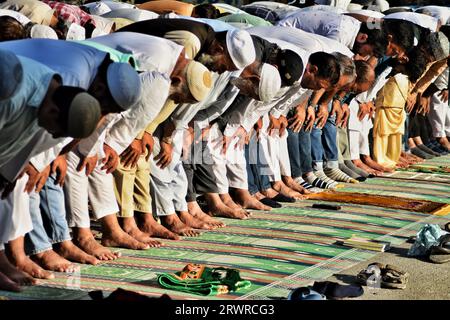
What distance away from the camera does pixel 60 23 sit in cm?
1005

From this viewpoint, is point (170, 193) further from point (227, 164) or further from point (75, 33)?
point (75, 33)

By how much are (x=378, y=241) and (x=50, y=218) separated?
2.55 meters

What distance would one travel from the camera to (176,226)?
9438mm

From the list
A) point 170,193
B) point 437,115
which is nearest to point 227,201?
point 170,193

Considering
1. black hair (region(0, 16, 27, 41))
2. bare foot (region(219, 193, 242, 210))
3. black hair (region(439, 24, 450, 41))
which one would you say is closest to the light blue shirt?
black hair (region(0, 16, 27, 41))

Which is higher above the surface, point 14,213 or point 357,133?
point 14,213

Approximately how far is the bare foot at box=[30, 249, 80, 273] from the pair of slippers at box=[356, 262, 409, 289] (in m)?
1.73

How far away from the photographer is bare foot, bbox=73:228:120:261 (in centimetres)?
838

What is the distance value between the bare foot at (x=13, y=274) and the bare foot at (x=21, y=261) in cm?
15

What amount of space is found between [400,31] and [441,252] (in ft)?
15.5

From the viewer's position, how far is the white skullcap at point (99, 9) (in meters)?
12.0

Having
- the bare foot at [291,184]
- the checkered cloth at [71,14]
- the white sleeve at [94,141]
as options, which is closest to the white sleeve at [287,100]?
the bare foot at [291,184]
